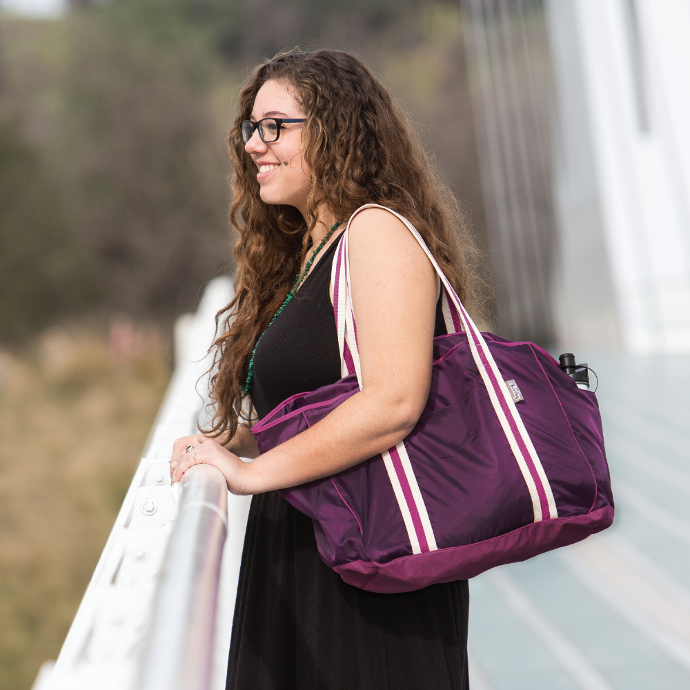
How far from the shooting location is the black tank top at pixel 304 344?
3.65 ft

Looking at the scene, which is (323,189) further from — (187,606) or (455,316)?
(187,606)

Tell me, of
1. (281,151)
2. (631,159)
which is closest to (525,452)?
(281,151)

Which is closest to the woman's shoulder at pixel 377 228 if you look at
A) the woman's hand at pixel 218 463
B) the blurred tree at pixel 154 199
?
the woman's hand at pixel 218 463

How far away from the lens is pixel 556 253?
12469 millimetres

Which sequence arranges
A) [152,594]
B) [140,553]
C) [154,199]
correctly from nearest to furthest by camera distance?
[152,594], [140,553], [154,199]

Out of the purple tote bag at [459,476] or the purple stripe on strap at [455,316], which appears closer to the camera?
the purple tote bag at [459,476]

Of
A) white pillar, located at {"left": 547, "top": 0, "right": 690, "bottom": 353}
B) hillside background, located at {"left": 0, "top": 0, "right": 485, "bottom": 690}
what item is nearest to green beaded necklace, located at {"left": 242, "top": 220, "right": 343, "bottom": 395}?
hillside background, located at {"left": 0, "top": 0, "right": 485, "bottom": 690}

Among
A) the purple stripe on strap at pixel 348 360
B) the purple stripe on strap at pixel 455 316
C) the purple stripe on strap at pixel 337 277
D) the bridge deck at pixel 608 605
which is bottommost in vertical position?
the bridge deck at pixel 608 605

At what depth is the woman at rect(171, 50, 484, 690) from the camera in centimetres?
98

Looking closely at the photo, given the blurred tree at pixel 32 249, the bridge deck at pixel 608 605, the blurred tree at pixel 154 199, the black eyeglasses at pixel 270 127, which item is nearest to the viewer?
the black eyeglasses at pixel 270 127

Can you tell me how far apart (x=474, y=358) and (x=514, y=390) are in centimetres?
6

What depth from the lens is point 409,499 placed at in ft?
3.17

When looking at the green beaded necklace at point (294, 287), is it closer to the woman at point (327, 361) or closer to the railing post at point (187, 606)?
the woman at point (327, 361)

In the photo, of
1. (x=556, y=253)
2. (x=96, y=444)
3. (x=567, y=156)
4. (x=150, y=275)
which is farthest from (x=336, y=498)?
(x=150, y=275)
